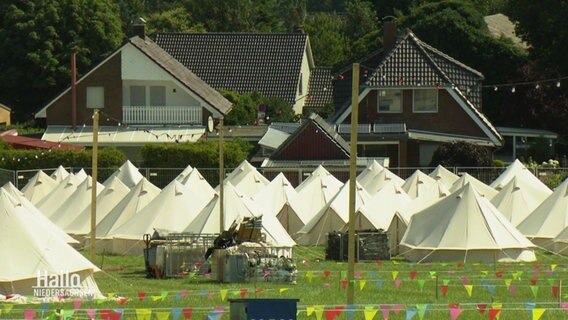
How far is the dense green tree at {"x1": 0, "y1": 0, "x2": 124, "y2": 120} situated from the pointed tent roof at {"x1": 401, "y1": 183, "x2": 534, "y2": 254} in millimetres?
46268

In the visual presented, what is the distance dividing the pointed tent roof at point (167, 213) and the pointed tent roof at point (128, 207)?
91cm

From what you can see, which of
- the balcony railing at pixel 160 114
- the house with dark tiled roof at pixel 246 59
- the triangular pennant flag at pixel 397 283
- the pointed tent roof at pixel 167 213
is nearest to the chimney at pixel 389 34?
the balcony railing at pixel 160 114

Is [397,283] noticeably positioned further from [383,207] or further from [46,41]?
[46,41]

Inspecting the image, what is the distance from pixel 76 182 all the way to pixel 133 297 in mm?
22255

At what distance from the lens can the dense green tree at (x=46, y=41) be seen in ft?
265

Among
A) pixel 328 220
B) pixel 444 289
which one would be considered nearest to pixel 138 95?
pixel 328 220

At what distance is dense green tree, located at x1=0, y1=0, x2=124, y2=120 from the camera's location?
8081cm

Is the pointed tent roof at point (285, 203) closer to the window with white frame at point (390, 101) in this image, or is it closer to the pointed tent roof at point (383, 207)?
the pointed tent roof at point (383, 207)

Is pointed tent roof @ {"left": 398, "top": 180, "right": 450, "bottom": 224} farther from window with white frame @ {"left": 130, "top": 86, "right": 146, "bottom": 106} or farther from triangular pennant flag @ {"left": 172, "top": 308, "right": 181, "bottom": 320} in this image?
window with white frame @ {"left": 130, "top": 86, "right": 146, "bottom": 106}

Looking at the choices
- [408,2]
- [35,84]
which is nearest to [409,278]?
[35,84]

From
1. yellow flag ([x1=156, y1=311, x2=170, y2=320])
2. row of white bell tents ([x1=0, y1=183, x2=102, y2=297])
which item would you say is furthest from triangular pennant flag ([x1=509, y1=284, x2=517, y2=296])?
yellow flag ([x1=156, y1=311, x2=170, y2=320])

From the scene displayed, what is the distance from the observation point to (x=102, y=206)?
43.6m

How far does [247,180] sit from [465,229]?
15.0 m

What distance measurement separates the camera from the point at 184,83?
6569 centimetres
